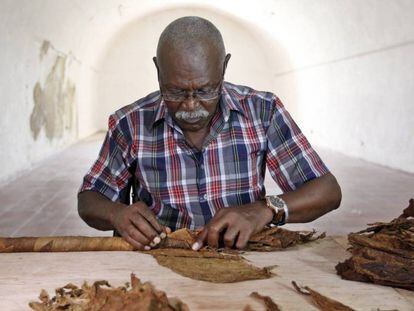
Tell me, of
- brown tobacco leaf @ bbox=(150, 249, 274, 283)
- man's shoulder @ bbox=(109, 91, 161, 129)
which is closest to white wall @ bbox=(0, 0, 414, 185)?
man's shoulder @ bbox=(109, 91, 161, 129)

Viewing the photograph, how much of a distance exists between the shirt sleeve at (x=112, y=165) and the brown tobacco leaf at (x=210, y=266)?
0.67 m

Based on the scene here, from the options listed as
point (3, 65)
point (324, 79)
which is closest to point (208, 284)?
point (3, 65)

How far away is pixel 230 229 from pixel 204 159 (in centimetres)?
53

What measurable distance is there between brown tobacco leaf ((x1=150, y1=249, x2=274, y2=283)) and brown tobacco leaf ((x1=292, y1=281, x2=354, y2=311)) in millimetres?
174

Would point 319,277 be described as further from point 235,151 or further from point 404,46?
point 404,46

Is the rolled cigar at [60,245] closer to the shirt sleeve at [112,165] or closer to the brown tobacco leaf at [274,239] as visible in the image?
the brown tobacco leaf at [274,239]

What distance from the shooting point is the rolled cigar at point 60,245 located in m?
1.82

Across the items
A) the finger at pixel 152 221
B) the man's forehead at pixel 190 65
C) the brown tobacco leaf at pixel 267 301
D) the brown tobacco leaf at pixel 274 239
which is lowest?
the brown tobacco leaf at pixel 274 239

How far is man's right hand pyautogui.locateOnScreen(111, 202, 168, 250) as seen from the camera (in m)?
1.90

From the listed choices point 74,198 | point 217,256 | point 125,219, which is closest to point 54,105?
point 74,198


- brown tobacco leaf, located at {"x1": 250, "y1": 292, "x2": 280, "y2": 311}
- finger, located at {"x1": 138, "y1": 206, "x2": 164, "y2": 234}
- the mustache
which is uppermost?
the mustache

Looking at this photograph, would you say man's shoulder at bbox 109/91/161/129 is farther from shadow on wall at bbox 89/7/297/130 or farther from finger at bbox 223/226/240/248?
shadow on wall at bbox 89/7/297/130

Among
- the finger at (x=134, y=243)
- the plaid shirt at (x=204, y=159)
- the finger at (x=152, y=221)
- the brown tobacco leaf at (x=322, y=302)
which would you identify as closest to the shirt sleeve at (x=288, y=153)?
the plaid shirt at (x=204, y=159)

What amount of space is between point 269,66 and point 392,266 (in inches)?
662
